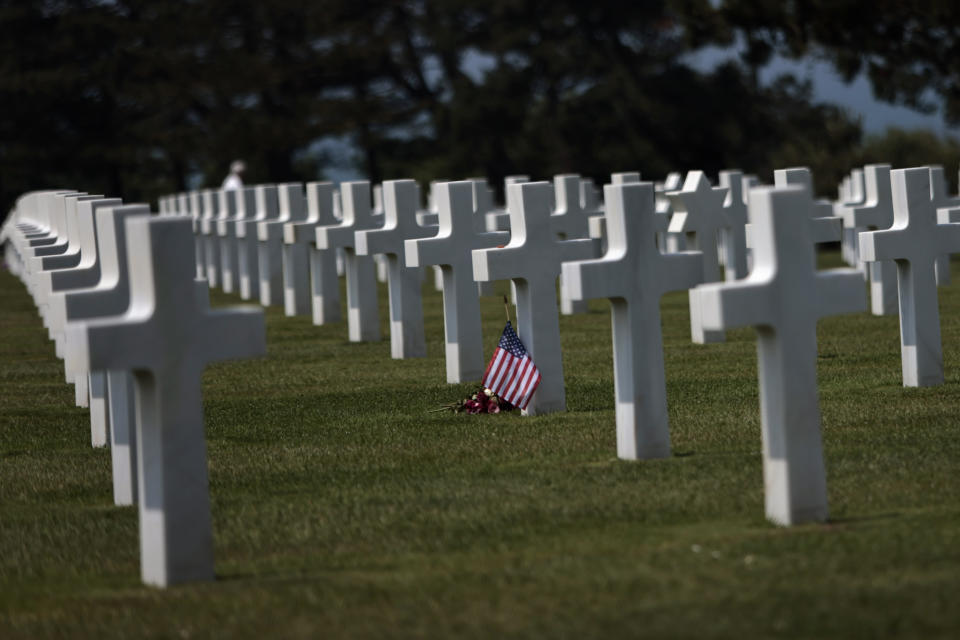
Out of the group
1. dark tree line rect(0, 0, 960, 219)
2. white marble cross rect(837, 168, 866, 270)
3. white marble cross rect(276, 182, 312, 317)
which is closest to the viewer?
white marble cross rect(276, 182, 312, 317)

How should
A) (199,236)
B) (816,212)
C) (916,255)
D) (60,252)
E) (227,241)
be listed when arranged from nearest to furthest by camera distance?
1. (916,255)
2. (60,252)
3. (816,212)
4. (227,241)
5. (199,236)

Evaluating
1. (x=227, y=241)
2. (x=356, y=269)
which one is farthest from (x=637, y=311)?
(x=227, y=241)

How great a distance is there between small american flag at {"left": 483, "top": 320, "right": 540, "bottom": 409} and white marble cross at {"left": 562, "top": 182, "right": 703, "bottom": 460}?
1.42m

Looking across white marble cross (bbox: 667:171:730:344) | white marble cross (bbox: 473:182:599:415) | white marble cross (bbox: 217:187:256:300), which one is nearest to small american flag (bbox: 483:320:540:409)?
white marble cross (bbox: 473:182:599:415)

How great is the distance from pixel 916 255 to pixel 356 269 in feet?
18.6

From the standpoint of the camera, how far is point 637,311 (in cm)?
714

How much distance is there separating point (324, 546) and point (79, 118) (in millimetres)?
47693

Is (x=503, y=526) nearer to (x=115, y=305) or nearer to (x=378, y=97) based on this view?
(x=115, y=305)

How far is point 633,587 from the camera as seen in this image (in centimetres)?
505

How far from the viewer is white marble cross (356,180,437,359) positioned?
12.1 meters

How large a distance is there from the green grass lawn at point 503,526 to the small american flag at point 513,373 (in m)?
A: 0.13

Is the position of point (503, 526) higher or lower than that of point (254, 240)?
lower

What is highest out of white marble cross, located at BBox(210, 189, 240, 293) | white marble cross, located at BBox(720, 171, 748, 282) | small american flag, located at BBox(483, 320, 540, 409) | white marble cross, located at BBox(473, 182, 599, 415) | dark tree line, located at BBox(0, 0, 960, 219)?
dark tree line, located at BBox(0, 0, 960, 219)

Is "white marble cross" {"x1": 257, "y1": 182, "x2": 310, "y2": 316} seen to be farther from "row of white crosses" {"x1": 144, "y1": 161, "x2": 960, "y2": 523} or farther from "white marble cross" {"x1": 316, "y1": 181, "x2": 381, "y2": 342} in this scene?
"row of white crosses" {"x1": 144, "y1": 161, "x2": 960, "y2": 523}
